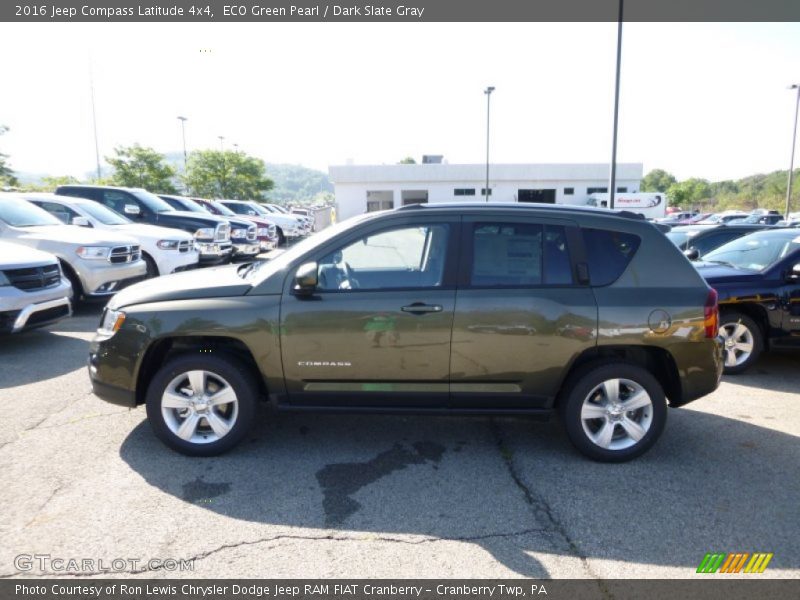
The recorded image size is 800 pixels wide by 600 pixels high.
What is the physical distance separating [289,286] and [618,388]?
2471 mm

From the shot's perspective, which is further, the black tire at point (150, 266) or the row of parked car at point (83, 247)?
the black tire at point (150, 266)

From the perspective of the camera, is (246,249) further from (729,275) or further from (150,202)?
(729,275)

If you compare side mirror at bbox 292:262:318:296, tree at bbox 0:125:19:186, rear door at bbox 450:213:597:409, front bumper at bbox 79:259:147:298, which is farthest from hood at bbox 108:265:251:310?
tree at bbox 0:125:19:186

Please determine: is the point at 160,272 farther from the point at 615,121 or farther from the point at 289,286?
the point at 615,121

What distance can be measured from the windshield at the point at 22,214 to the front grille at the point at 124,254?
1.38 m

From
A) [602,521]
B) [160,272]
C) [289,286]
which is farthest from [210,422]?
[160,272]

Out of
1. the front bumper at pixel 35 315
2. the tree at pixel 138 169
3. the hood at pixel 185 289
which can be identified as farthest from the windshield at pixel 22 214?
the tree at pixel 138 169

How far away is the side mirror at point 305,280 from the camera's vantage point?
3699mm

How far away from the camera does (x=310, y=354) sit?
12.4 feet

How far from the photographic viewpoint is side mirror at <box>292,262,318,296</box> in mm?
3699

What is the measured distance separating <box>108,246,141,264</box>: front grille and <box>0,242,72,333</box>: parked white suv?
1.44 m

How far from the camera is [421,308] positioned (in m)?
3.72

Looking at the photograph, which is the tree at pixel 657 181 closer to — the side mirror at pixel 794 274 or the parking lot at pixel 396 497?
the side mirror at pixel 794 274

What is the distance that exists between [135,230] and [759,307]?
33.7 ft
